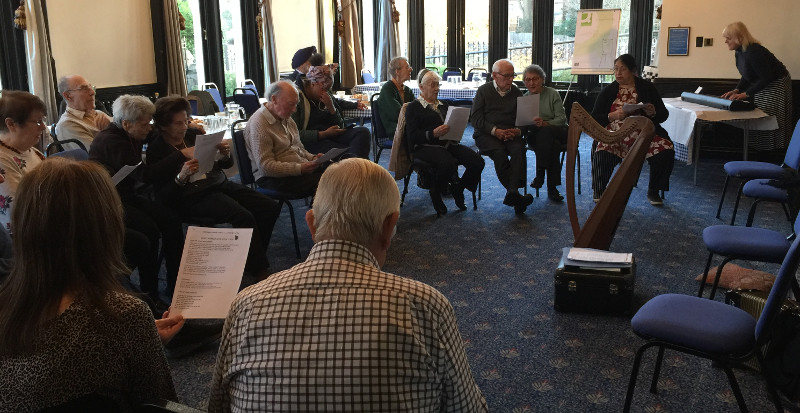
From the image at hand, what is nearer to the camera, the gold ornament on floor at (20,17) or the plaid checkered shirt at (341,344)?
the plaid checkered shirt at (341,344)

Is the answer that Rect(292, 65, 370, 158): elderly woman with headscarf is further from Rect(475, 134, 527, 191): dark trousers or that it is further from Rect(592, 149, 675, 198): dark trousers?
Rect(592, 149, 675, 198): dark trousers

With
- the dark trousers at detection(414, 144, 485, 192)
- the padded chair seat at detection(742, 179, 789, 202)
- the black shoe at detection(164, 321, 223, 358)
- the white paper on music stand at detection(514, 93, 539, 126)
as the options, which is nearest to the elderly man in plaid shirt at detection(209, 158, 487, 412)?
the black shoe at detection(164, 321, 223, 358)

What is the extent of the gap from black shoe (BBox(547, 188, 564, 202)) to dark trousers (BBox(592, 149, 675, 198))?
28cm

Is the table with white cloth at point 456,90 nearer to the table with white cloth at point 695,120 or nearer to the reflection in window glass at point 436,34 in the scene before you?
the table with white cloth at point 695,120

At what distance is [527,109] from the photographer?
5656 millimetres

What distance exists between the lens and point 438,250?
4.51 m

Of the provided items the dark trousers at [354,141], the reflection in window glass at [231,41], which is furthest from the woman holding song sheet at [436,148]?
the reflection in window glass at [231,41]

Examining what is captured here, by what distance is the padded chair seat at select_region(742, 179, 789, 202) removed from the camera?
412 centimetres

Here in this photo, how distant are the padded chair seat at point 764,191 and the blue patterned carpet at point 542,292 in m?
0.42

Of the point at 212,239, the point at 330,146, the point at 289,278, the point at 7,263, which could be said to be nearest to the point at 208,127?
the point at 330,146

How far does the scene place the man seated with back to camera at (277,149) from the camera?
4254 millimetres

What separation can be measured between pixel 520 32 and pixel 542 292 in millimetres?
7561

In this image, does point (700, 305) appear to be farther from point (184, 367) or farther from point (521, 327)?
point (184, 367)

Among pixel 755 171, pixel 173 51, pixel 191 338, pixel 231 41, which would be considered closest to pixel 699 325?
pixel 191 338
